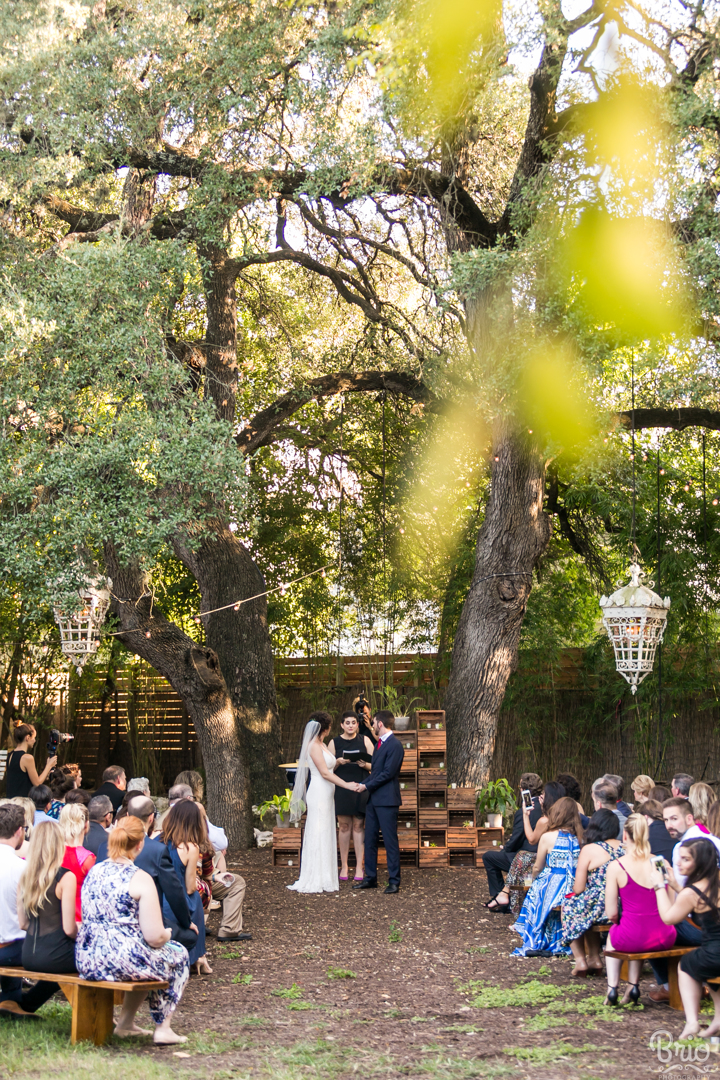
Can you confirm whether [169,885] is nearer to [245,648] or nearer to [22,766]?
[22,766]

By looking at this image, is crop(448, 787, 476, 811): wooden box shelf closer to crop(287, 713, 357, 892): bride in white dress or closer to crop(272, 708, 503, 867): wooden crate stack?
crop(272, 708, 503, 867): wooden crate stack

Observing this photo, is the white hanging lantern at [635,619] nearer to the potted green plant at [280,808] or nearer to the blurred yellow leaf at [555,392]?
the blurred yellow leaf at [555,392]

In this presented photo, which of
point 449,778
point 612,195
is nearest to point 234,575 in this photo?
point 449,778

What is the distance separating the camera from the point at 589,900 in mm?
5355

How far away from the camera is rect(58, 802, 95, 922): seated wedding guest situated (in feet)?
15.7

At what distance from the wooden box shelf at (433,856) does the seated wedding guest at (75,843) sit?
15.7 ft

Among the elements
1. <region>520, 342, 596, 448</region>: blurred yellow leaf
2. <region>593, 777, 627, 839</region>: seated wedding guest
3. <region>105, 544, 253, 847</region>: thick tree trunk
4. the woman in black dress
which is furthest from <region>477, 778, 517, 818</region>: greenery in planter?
<region>593, 777, 627, 839</region>: seated wedding guest

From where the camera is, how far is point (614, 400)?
30.3 feet

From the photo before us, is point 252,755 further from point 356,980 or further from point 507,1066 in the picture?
point 507,1066

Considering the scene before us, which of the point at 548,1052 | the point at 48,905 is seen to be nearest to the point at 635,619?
the point at 548,1052

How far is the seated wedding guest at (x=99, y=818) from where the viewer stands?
5.56 m

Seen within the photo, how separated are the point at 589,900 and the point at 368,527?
7.19 metres

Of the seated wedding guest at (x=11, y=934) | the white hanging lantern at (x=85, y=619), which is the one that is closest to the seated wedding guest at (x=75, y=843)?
the seated wedding guest at (x=11, y=934)

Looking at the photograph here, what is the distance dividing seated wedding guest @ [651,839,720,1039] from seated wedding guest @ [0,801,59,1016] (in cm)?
276
